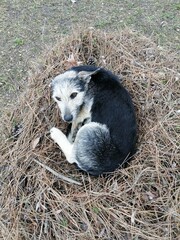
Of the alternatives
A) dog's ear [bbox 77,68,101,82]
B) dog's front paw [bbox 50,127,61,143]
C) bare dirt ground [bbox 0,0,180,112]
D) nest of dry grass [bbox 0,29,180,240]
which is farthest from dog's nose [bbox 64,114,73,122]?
bare dirt ground [bbox 0,0,180,112]

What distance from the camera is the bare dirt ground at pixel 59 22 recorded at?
6.65 meters

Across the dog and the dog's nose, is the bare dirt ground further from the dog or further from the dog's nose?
the dog's nose

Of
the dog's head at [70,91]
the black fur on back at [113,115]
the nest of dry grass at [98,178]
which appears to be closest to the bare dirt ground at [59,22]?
the nest of dry grass at [98,178]

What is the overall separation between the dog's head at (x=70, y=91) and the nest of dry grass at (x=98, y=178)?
30 cm

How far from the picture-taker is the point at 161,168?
4004 millimetres

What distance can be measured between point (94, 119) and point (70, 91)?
0.38 metres

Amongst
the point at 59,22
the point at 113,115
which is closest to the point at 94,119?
the point at 113,115

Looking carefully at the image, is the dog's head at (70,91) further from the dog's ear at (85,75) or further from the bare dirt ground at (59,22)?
the bare dirt ground at (59,22)

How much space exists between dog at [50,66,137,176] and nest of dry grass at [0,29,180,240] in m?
0.15

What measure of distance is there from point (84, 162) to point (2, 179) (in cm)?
87

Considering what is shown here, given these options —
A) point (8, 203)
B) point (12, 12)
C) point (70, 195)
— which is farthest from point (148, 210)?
point (12, 12)

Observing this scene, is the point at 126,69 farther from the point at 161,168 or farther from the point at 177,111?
the point at 161,168

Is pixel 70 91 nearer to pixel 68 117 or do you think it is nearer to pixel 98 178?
pixel 68 117

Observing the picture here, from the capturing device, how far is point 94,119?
4.32 metres
